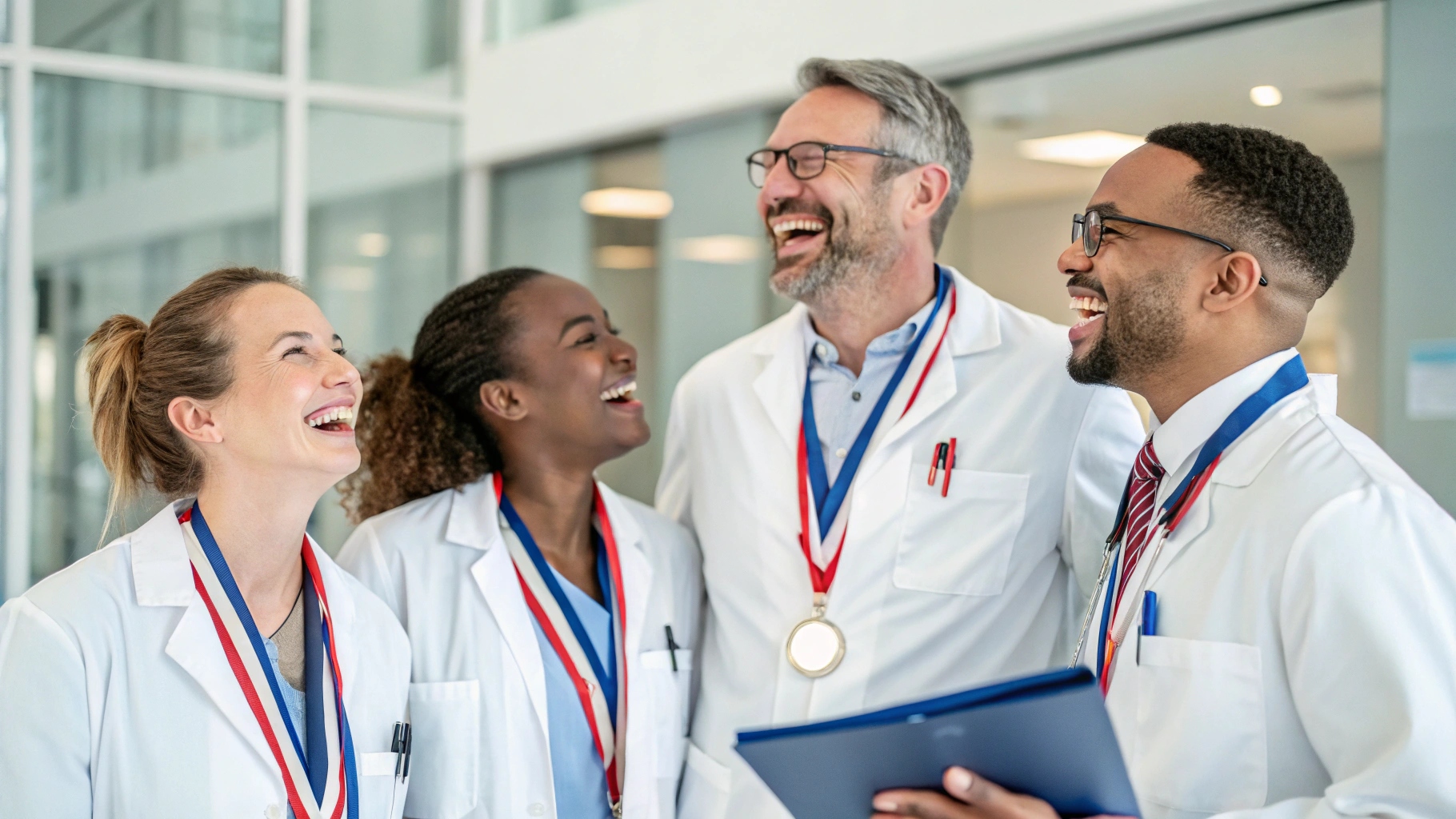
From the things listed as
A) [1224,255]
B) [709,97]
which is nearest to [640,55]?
[709,97]

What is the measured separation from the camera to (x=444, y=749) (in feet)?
7.52

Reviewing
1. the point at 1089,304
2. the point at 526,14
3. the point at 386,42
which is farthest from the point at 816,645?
the point at 386,42

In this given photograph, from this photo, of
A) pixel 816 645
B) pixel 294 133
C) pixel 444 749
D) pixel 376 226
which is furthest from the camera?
pixel 376 226

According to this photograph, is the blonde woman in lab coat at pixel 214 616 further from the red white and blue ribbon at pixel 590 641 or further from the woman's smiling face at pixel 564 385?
the woman's smiling face at pixel 564 385

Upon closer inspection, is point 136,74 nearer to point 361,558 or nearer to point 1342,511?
point 361,558

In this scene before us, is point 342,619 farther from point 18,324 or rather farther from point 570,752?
point 18,324

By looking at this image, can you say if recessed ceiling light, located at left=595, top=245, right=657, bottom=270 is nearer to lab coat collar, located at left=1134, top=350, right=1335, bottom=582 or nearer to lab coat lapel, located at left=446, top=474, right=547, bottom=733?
lab coat lapel, located at left=446, top=474, right=547, bottom=733

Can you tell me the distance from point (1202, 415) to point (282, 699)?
59.7 inches

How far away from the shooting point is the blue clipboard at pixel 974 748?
54.9 inches

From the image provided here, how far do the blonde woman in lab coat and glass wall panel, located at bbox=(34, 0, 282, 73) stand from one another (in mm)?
4567

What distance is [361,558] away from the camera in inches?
96.1

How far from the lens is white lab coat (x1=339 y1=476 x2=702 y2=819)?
90.8 inches

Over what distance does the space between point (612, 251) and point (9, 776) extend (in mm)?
5223

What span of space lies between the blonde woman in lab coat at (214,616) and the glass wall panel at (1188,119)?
9.30ft
